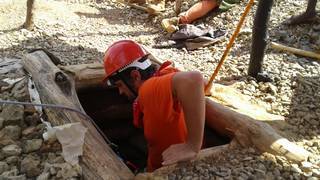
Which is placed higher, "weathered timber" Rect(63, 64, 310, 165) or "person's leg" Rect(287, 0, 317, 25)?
"person's leg" Rect(287, 0, 317, 25)

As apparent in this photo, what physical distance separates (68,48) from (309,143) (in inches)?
147

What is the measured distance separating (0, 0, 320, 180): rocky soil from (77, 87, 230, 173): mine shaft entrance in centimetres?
80

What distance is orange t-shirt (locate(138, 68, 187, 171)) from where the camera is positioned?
241 cm

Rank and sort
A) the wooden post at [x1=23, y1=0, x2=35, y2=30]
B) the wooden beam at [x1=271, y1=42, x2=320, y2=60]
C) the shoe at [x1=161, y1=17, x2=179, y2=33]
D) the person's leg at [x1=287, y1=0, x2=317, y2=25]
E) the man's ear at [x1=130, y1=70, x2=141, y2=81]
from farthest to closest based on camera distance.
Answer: the shoe at [x1=161, y1=17, x2=179, y2=33]
the wooden post at [x1=23, y1=0, x2=35, y2=30]
the person's leg at [x1=287, y1=0, x2=317, y2=25]
the wooden beam at [x1=271, y1=42, x2=320, y2=60]
the man's ear at [x1=130, y1=70, x2=141, y2=81]

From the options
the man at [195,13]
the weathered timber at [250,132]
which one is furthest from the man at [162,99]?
the man at [195,13]

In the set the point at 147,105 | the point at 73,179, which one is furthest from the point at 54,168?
the point at 147,105

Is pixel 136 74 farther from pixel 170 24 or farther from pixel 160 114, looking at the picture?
pixel 170 24

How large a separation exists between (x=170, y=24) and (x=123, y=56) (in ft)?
14.2

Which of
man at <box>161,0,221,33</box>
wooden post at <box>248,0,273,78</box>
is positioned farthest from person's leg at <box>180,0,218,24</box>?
wooden post at <box>248,0,273,78</box>

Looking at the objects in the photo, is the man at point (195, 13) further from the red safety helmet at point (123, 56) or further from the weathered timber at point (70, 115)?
the red safety helmet at point (123, 56)

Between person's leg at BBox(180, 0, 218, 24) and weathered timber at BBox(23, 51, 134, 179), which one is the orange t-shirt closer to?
weathered timber at BBox(23, 51, 134, 179)

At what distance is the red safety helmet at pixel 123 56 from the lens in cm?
275

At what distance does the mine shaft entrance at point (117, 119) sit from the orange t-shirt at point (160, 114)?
1.04 metres

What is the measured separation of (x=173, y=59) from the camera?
19.3ft
